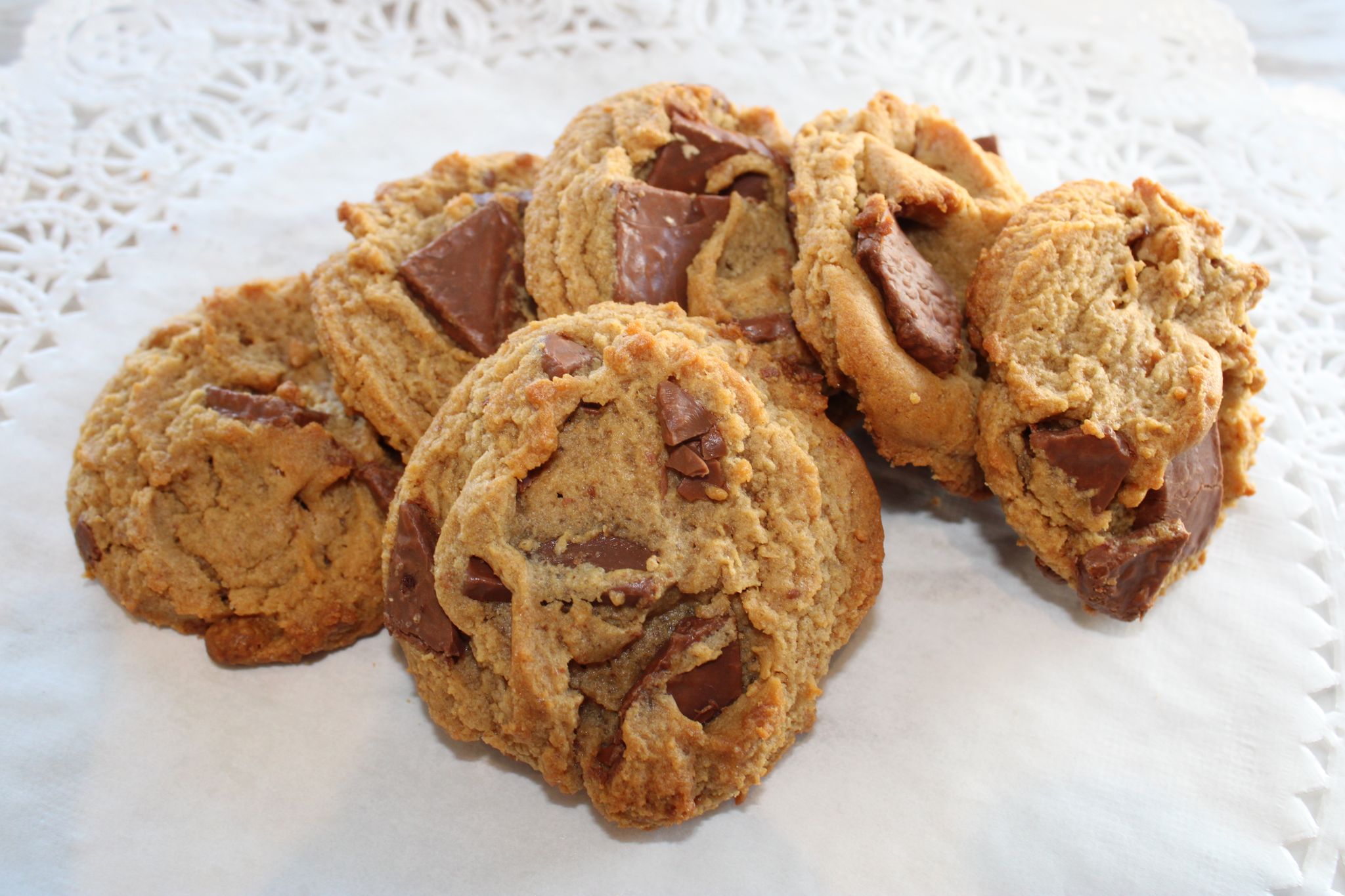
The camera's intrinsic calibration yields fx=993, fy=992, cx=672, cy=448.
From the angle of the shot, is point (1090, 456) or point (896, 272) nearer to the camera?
point (1090, 456)

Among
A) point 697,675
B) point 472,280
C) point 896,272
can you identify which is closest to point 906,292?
point 896,272

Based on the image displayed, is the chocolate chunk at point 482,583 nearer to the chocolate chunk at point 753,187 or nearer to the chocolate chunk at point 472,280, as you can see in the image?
the chocolate chunk at point 472,280

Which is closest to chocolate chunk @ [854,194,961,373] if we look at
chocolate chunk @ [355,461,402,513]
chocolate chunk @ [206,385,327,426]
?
chocolate chunk @ [355,461,402,513]

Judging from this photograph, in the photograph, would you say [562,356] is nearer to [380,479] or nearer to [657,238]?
[657,238]

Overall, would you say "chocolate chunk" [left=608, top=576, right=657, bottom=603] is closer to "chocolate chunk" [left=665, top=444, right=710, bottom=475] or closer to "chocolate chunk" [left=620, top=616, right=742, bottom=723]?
"chocolate chunk" [left=620, top=616, right=742, bottom=723]

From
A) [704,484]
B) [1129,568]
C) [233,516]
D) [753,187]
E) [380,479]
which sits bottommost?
[233,516]

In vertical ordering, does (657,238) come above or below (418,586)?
Result: above

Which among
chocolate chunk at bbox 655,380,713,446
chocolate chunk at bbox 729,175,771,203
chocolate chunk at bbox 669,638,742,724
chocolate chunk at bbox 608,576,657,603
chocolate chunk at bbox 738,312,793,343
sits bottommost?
chocolate chunk at bbox 669,638,742,724

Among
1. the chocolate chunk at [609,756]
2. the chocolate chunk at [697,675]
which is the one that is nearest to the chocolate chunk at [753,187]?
the chocolate chunk at [697,675]
